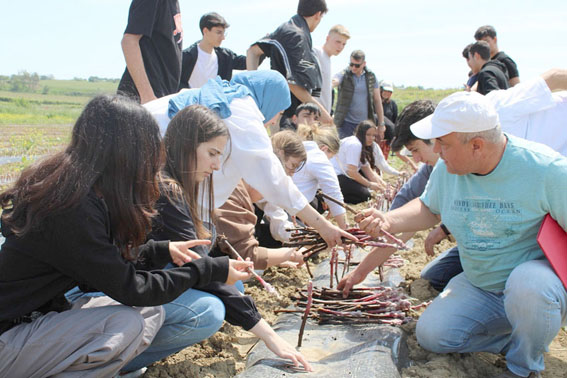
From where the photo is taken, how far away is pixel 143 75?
151 inches

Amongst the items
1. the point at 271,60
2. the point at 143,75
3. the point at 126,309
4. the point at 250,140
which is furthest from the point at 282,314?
the point at 271,60

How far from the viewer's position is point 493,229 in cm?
268

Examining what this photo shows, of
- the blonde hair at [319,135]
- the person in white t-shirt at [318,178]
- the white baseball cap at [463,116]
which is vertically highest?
the white baseball cap at [463,116]

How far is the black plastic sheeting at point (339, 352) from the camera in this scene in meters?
2.30

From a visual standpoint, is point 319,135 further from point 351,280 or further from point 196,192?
point 196,192

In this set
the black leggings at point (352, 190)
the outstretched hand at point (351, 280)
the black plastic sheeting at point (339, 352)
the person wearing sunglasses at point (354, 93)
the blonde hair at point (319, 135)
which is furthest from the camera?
the person wearing sunglasses at point (354, 93)

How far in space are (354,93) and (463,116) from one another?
19.8 feet

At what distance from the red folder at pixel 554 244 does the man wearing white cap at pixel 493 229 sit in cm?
4

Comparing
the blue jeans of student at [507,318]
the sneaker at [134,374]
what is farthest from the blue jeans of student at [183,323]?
the blue jeans of student at [507,318]

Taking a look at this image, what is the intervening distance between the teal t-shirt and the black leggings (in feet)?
14.6

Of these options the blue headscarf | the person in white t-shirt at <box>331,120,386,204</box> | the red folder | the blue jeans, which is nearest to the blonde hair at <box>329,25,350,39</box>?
the person in white t-shirt at <box>331,120,386,204</box>

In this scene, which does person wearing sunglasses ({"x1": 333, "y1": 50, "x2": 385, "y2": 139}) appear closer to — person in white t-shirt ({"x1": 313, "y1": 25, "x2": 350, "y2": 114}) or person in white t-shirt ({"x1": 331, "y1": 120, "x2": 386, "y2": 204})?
person in white t-shirt ({"x1": 331, "y1": 120, "x2": 386, "y2": 204})

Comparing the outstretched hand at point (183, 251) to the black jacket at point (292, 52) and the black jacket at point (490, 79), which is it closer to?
the black jacket at point (292, 52)

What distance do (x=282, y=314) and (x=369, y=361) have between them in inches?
34.5
